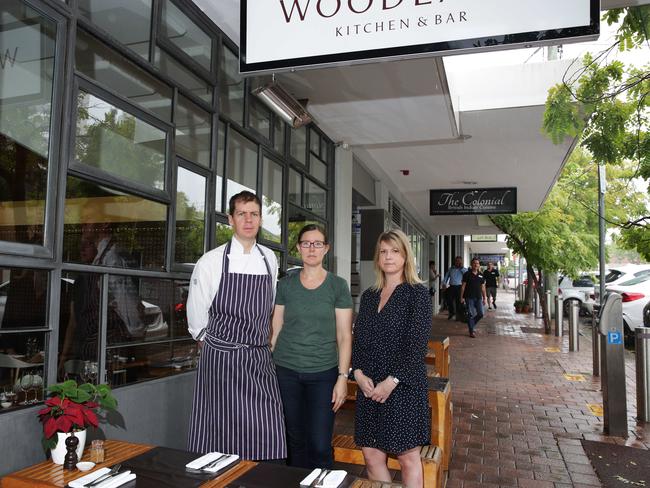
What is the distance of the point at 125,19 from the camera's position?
326 cm

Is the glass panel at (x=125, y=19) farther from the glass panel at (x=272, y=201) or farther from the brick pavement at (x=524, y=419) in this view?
the brick pavement at (x=524, y=419)

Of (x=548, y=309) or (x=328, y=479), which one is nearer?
(x=328, y=479)

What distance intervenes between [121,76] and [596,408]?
5.82 metres

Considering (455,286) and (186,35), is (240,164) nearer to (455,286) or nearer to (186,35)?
(186,35)

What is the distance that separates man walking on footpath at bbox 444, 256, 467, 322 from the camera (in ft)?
48.7

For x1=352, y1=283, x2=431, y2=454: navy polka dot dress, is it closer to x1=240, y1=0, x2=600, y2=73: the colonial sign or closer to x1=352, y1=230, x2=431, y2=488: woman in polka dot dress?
x1=352, y1=230, x2=431, y2=488: woman in polka dot dress

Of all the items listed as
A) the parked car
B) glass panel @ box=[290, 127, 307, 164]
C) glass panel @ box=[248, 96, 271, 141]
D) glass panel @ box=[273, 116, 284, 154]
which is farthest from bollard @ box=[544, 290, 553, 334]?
glass panel @ box=[248, 96, 271, 141]

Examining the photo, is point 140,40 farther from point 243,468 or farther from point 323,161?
point 323,161

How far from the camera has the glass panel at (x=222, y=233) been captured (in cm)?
432

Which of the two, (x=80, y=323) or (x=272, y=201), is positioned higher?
(x=272, y=201)

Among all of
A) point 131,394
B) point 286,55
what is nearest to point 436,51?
point 286,55

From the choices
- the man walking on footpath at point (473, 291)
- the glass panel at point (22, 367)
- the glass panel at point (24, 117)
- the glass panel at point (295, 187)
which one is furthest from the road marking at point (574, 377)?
the glass panel at point (24, 117)

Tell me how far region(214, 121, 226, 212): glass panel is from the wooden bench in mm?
1999

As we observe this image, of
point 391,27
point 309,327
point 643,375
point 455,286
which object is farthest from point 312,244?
point 455,286
